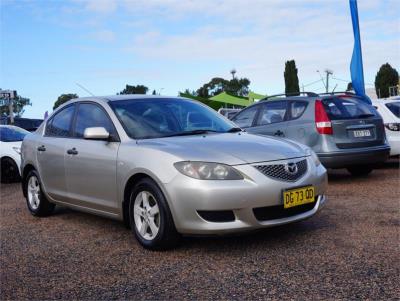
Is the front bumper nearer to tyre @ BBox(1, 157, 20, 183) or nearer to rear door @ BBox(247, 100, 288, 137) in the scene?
rear door @ BBox(247, 100, 288, 137)

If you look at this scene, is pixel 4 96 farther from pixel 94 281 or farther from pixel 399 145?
pixel 94 281

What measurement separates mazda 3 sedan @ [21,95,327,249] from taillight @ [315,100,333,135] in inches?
96.7

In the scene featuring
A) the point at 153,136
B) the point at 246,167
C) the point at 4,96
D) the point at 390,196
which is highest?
the point at 4,96

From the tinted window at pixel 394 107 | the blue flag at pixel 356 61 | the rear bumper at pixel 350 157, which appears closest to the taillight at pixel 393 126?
the tinted window at pixel 394 107

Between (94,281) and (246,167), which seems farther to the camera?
(246,167)

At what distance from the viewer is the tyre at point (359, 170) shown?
30.0ft

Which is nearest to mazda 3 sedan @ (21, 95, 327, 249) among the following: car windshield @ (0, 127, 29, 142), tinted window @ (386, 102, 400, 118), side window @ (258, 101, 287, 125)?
side window @ (258, 101, 287, 125)

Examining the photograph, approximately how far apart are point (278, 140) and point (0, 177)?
787 cm

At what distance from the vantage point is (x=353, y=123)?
26.1 ft

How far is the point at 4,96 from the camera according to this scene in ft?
78.4

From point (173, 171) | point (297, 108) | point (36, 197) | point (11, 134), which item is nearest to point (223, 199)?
point (173, 171)

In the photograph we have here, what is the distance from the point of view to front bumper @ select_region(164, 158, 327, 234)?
4230 millimetres

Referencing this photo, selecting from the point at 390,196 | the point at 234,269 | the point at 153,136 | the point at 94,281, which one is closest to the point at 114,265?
the point at 94,281

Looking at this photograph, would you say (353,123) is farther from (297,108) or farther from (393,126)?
(393,126)
